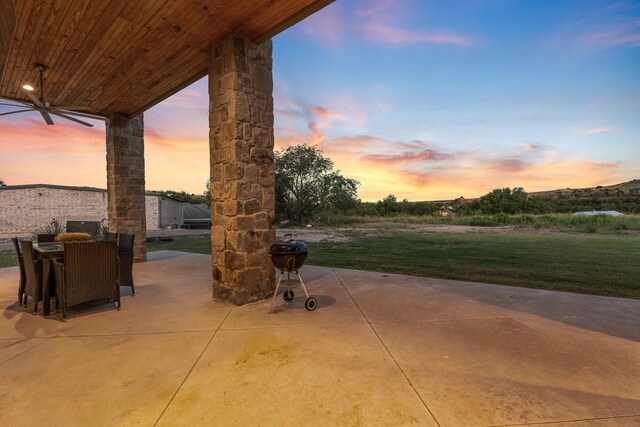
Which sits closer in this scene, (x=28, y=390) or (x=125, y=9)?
(x=28, y=390)

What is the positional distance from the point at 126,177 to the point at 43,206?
16.6m

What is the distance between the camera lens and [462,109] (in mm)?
11766

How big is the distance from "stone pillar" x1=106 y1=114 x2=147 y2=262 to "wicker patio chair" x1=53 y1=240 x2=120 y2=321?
356 centimetres

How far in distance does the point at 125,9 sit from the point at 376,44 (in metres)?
6.87

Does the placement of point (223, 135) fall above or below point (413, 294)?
above

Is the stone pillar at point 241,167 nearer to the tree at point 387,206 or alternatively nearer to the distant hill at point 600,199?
the tree at point 387,206

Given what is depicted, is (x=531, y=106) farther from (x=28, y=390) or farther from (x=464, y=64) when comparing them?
(x=28, y=390)

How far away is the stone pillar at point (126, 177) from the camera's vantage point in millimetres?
6355

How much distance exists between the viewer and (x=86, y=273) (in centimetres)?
313

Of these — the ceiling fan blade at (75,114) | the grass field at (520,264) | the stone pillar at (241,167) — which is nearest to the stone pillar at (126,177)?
the ceiling fan blade at (75,114)

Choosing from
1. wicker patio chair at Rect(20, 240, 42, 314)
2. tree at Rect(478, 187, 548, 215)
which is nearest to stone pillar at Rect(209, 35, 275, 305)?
wicker patio chair at Rect(20, 240, 42, 314)

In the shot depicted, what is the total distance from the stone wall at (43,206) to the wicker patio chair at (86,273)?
19.3 metres

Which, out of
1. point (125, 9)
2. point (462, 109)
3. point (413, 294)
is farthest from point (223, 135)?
point (462, 109)

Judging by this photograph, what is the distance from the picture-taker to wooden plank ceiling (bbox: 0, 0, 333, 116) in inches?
117
